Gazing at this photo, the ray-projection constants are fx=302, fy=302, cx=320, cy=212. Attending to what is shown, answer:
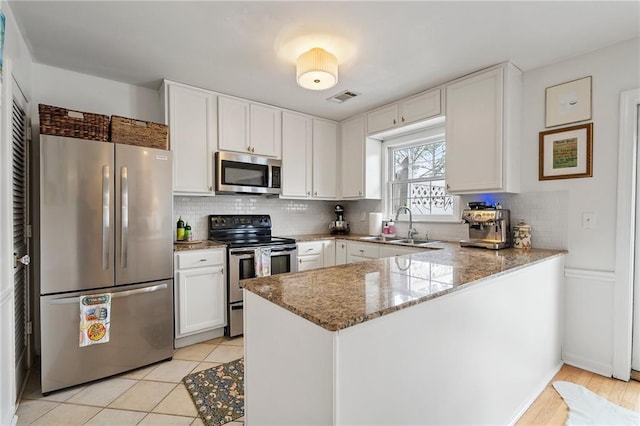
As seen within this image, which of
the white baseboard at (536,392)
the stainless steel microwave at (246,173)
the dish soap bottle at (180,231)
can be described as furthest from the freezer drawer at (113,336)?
the white baseboard at (536,392)

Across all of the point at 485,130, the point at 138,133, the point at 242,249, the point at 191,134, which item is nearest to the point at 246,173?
the point at 191,134

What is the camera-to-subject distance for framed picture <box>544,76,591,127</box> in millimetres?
2289

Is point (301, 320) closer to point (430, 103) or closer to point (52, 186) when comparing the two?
point (52, 186)

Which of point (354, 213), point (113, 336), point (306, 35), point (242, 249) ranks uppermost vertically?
point (306, 35)

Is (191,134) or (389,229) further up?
(191,134)

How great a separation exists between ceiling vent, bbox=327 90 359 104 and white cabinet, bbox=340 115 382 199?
1.90 ft

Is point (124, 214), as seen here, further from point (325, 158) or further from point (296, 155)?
point (325, 158)

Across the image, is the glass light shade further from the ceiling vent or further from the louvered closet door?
the louvered closet door

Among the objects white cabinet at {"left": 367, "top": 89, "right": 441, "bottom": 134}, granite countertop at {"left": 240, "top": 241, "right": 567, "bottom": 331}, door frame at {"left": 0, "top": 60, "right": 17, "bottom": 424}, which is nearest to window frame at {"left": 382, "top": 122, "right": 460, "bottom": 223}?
white cabinet at {"left": 367, "top": 89, "right": 441, "bottom": 134}

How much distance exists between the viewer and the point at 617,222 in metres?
2.16

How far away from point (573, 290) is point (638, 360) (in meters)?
0.56

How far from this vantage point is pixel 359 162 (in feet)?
12.5

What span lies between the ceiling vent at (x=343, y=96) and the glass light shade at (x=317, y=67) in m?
0.98

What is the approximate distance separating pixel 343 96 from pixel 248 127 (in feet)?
3.48
